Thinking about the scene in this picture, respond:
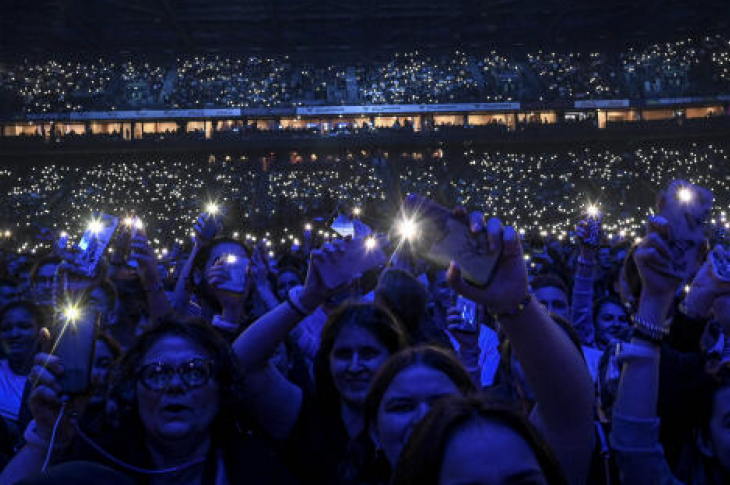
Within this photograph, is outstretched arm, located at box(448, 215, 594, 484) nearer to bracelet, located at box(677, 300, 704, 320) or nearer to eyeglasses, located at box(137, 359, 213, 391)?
bracelet, located at box(677, 300, 704, 320)

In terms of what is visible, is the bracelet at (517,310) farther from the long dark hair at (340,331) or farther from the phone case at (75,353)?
the phone case at (75,353)

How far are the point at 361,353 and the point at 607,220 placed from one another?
20.0 meters

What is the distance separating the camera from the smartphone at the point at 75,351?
2.25 m

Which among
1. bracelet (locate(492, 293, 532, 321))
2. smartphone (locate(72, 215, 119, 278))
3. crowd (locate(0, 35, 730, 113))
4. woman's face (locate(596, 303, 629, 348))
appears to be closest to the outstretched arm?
bracelet (locate(492, 293, 532, 321))

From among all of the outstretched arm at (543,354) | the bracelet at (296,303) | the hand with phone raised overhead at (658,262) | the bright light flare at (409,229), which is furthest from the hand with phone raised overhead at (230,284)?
the hand with phone raised overhead at (658,262)

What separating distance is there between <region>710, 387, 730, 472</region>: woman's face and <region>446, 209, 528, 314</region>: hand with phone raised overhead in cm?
101

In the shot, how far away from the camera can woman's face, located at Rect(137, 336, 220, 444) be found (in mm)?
2264

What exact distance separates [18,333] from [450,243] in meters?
3.79

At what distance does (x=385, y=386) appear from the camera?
7.20ft

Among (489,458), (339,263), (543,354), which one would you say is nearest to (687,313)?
(543,354)

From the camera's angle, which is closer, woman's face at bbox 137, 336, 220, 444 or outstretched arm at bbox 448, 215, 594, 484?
outstretched arm at bbox 448, 215, 594, 484

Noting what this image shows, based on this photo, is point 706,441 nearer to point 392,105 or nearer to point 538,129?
point 538,129

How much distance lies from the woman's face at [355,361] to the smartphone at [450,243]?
970 mm

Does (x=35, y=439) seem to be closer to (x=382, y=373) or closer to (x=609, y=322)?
(x=382, y=373)
